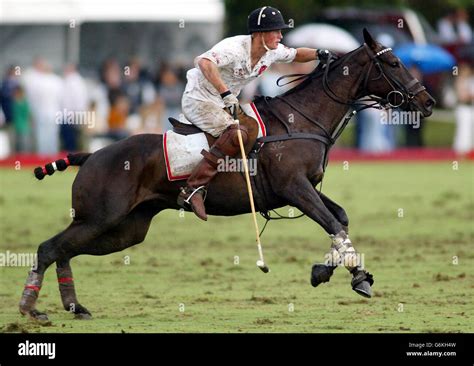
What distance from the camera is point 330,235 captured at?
11.2 metres

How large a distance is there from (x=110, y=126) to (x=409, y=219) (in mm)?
11762

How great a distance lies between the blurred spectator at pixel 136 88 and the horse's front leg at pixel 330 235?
1937cm

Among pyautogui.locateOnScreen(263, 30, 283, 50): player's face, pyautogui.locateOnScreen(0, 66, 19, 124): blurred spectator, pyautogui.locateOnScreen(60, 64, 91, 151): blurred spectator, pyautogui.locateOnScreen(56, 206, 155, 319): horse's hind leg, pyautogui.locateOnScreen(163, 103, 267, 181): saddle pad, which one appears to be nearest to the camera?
pyautogui.locateOnScreen(263, 30, 283, 50): player's face

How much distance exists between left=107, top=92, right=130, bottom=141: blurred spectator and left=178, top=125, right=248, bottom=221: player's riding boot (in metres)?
18.4

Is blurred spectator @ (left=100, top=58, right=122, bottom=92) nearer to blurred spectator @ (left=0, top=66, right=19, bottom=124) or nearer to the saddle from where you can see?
blurred spectator @ (left=0, top=66, right=19, bottom=124)

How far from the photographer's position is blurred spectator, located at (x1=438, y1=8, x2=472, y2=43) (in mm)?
35750

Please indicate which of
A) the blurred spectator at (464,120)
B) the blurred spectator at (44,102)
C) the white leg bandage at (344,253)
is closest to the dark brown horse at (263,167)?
the white leg bandage at (344,253)

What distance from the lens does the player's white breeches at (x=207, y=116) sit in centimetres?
1166

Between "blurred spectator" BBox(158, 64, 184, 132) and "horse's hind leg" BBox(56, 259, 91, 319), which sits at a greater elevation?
"blurred spectator" BBox(158, 64, 184, 132)

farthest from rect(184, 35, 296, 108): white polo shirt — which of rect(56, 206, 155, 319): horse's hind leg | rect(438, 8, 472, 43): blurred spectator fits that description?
rect(438, 8, 472, 43): blurred spectator

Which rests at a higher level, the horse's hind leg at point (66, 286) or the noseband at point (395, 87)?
the noseband at point (395, 87)

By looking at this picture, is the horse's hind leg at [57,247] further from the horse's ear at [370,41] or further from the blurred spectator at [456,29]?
the blurred spectator at [456,29]

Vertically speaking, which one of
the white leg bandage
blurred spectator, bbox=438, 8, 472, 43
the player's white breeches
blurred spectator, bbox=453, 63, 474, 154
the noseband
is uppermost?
blurred spectator, bbox=438, 8, 472, 43

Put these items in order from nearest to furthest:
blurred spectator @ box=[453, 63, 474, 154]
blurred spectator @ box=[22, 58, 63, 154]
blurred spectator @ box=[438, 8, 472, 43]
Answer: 1. blurred spectator @ box=[22, 58, 63, 154]
2. blurred spectator @ box=[453, 63, 474, 154]
3. blurred spectator @ box=[438, 8, 472, 43]
